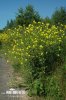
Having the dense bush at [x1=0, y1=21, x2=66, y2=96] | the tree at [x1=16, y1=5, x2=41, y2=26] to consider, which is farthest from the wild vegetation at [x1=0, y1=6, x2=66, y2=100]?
the tree at [x1=16, y1=5, x2=41, y2=26]

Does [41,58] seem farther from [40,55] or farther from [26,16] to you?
[26,16]

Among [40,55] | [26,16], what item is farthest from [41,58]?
[26,16]

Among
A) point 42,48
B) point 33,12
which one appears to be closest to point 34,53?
point 42,48

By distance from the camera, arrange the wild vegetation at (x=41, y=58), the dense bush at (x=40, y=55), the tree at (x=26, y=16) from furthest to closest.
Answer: the tree at (x=26, y=16), the dense bush at (x=40, y=55), the wild vegetation at (x=41, y=58)

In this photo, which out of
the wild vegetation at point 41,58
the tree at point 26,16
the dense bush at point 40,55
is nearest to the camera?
the wild vegetation at point 41,58

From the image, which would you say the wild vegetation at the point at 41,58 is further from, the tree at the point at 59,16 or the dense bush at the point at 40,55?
the tree at the point at 59,16

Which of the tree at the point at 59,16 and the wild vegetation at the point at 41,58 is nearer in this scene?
the wild vegetation at the point at 41,58

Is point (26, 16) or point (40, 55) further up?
point (26, 16)

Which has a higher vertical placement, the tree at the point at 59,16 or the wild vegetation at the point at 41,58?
the tree at the point at 59,16

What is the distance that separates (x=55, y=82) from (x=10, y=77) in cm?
410

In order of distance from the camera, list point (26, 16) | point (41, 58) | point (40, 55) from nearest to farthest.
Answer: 1. point (40, 55)
2. point (41, 58)
3. point (26, 16)

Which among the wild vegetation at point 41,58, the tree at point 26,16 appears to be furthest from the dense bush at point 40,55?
the tree at point 26,16

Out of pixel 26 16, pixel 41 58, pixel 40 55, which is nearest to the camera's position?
pixel 40 55

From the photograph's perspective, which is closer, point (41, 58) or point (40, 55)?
point (40, 55)
